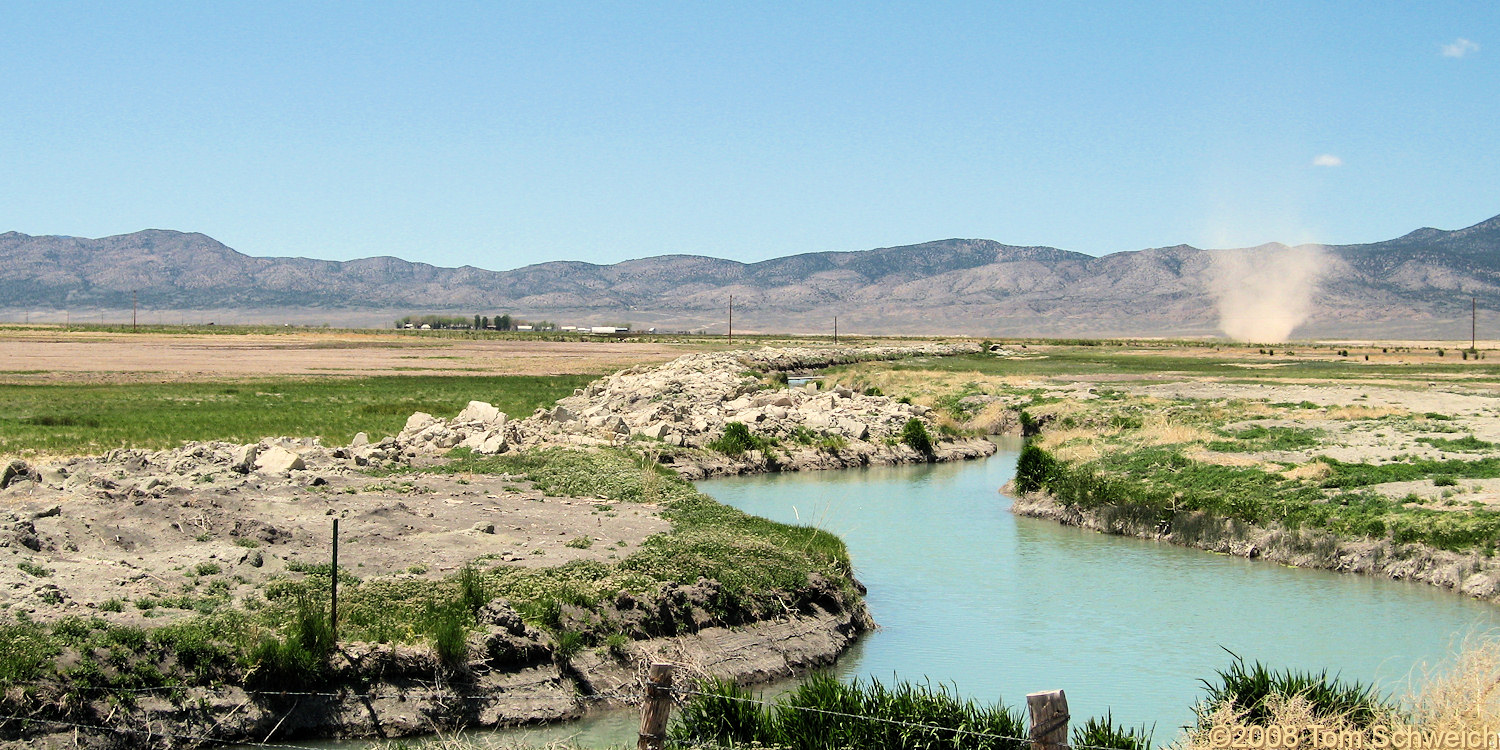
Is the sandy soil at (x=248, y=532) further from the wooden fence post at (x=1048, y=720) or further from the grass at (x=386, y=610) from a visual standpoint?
the wooden fence post at (x=1048, y=720)

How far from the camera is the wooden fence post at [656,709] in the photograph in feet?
28.6

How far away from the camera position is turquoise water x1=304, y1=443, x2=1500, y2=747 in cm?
1391

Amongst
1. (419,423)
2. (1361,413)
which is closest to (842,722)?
(419,423)

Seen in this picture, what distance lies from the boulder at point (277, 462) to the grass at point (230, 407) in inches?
333

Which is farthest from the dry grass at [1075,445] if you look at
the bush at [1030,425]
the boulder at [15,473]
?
the boulder at [15,473]

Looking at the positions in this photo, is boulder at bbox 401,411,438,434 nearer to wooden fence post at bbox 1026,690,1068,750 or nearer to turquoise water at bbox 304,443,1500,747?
turquoise water at bbox 304,443,1500,747

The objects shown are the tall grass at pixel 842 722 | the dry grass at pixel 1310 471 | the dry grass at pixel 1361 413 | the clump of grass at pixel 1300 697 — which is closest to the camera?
the clump of grass at pixel 1300 697

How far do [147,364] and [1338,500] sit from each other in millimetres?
74086

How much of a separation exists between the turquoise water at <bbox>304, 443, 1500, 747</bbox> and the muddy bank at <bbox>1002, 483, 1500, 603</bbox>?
265 millimetres

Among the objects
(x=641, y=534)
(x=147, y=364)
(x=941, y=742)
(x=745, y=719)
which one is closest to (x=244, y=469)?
(x=641, y=534)

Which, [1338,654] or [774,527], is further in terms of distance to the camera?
[774,527]

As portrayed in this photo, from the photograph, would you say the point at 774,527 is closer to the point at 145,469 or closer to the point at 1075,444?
the point at 145,469

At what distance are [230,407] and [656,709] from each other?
3882cm

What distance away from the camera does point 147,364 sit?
7738 cm
